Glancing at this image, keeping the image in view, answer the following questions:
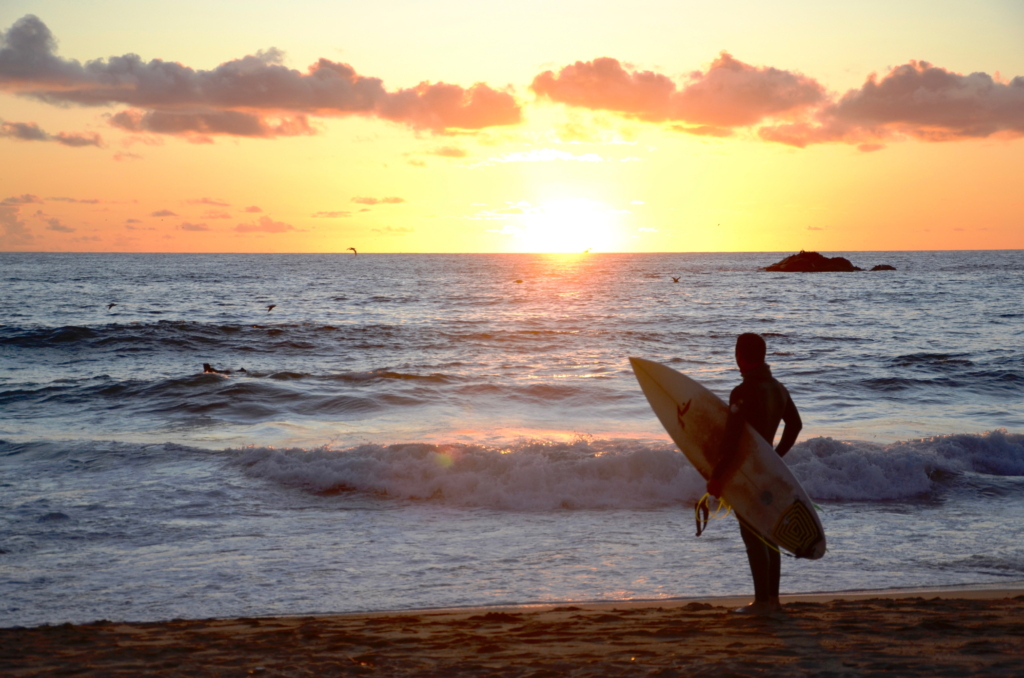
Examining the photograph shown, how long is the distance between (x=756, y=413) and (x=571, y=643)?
6.30 ft

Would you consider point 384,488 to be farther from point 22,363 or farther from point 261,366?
point 22,363

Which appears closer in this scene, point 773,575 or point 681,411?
point 773,575

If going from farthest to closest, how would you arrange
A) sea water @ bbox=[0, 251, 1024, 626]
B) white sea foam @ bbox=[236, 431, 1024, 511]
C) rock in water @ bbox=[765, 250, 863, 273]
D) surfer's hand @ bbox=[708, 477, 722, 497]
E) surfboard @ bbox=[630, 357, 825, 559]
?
rock in water @ bbox=[765, 250, 863, 273], white sea foam @ bbox=[236, 431, 1024, 511], sea water @ bbox=[0, 251, 1024, 626], surfboard @ bbox=[630, 357, 825, 559], surfer's hand @ bbox=[708, 477, 722, 497]

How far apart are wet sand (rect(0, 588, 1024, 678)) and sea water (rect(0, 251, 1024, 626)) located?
1.86 ft

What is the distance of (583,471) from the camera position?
9.47 meters

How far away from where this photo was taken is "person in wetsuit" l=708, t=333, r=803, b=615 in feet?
14.9

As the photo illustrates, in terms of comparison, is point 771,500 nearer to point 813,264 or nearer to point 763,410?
point 763,410

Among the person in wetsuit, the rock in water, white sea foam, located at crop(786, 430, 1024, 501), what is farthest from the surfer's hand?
the rock in water

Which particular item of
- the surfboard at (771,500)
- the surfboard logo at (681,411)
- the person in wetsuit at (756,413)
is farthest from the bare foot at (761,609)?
the surfboard logo at (681,411)

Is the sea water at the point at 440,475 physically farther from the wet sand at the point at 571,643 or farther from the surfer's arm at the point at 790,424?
the surfer's arm at the point at 790,424

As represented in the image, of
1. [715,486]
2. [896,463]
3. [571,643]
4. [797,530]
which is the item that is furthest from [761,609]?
[896,463]

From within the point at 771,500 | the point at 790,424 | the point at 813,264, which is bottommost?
the point at 771,500

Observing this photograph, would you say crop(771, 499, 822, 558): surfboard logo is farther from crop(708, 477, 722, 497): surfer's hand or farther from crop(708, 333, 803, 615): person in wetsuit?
crop(708, 477, 722, 497): surfer's hand

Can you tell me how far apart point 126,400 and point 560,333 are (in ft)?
51.2
